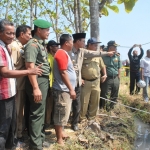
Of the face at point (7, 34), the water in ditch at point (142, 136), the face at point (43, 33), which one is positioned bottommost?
the water in ditch at point (142, 136)

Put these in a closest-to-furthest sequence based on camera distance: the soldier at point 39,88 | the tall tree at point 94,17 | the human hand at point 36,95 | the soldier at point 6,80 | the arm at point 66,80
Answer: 1. the soldier at point 6,80
2. the human hand at point 36,95
3. the soldier at point 39,88
4. the arm at point 66,80
5. the tall tree at point 94,17

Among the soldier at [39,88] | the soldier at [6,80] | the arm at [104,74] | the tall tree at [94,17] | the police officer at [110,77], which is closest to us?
the soldier at [6,80]

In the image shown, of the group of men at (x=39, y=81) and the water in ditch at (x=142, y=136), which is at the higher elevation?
the group of men at (x=39, y=81)

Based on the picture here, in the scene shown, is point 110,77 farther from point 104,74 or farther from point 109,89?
point 104,74

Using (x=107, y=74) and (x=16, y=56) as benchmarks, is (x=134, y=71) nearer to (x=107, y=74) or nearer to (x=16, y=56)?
(x=107, y=74)

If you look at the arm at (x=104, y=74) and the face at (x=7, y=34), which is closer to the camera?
the face at (x=7, y=34)

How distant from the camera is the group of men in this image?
96.7 inches

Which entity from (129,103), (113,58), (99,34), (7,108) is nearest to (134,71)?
(129,103)

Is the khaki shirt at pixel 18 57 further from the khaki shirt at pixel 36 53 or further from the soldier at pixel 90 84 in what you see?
the soldier at pixel 90 84

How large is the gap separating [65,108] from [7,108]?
1.01 meters

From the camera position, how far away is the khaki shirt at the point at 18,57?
2.99 metres

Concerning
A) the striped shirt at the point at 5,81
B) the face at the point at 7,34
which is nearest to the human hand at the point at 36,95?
the striped shirt at the point at 5,81

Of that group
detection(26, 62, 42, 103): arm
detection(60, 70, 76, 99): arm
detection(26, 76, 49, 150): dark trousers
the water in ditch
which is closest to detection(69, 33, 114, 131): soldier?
detection(60, 70, 76, 99): arm

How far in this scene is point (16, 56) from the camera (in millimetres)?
3010
